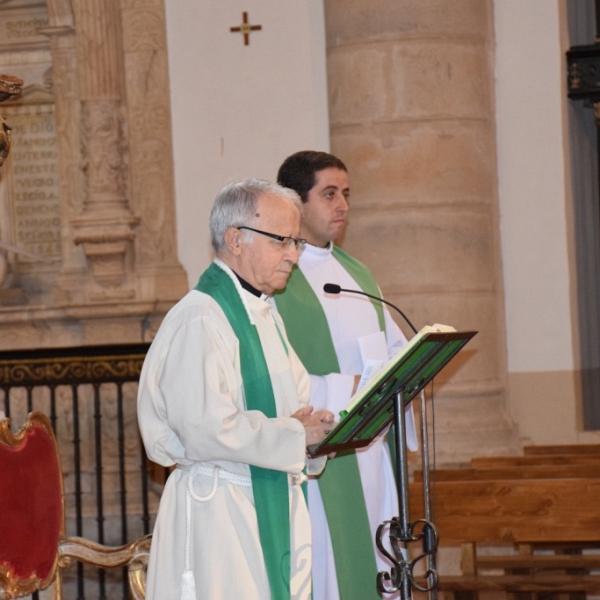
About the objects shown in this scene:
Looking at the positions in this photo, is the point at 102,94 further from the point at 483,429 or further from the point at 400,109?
the point at 483,429

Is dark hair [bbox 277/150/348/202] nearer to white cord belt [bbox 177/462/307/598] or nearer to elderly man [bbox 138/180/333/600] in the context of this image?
elderly man [bbox 138/180/333/600]

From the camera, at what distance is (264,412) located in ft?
11.0

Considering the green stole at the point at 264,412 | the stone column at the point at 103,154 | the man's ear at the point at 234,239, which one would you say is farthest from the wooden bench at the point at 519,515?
the stone column at the point at 103,154

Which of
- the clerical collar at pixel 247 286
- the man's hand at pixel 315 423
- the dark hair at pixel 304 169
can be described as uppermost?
the dark hair at pixel 304 169

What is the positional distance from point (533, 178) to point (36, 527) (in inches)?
189

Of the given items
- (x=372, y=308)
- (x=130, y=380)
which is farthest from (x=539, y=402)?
(x=372, y=308)

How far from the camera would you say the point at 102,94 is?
25.8 feet

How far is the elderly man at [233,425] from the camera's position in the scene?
126 inches

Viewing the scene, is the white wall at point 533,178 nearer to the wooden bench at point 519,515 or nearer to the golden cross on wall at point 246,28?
the golden cross on wall at point 246,28

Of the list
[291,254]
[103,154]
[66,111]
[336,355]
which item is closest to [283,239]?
[291,254]

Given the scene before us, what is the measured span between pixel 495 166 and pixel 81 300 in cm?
271

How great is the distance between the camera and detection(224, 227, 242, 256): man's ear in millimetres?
3408

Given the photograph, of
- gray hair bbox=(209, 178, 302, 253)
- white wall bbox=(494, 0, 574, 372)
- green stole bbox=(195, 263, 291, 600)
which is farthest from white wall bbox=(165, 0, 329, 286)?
green stole bbox=(195, 263, 291, 600)

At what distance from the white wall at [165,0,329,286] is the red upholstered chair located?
4.11 metres
